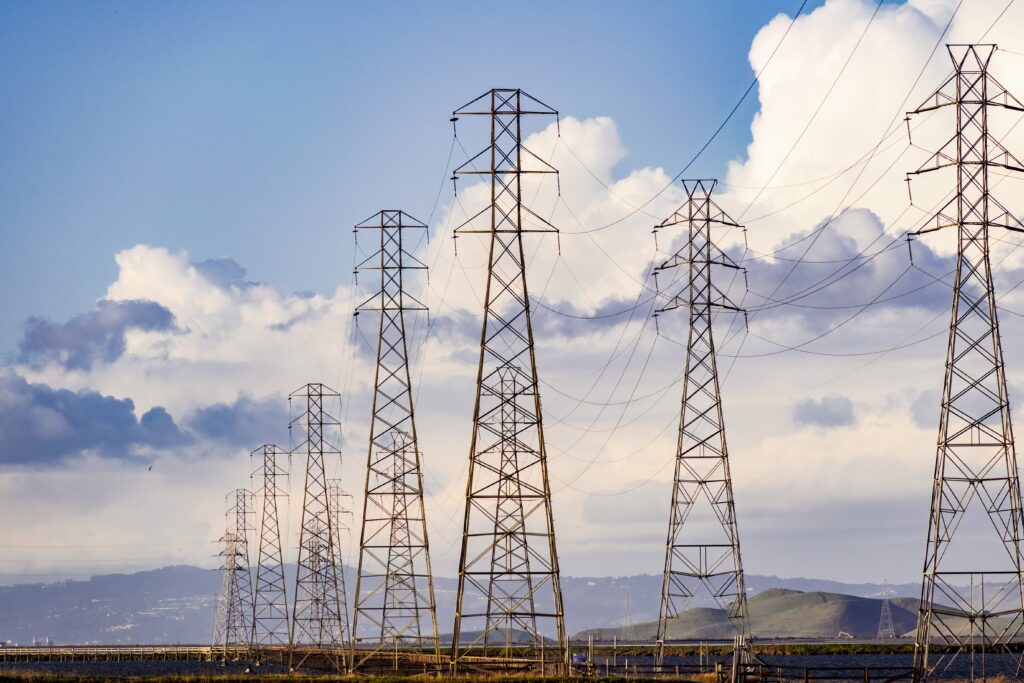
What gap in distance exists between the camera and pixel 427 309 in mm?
110125

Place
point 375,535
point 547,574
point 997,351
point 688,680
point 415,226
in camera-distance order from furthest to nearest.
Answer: point 415,226, point 375,535, point 688,680, point 547,574, point 997,351

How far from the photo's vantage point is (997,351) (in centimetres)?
7769

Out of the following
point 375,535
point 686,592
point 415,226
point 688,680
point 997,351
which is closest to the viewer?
point 997,351

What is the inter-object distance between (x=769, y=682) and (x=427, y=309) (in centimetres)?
3797

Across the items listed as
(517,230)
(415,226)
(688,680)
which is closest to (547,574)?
(688,680)

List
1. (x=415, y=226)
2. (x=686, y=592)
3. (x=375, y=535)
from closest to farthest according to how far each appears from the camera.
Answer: (x=686, y=592)
(x=375, y=535)
(x=415, y=226)

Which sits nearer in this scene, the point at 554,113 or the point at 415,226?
the point at 554,113

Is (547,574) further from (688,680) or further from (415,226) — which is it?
(415,226)

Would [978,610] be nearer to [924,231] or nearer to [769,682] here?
[769,682]

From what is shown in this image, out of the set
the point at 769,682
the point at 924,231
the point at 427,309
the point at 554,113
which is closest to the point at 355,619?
the point at 427,309

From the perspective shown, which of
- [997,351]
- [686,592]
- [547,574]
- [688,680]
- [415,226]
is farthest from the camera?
[415,226]

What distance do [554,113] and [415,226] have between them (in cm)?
3069

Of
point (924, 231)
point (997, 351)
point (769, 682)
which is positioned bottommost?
point (769, 682)

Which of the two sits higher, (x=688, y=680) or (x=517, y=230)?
(x=517, y=230)
